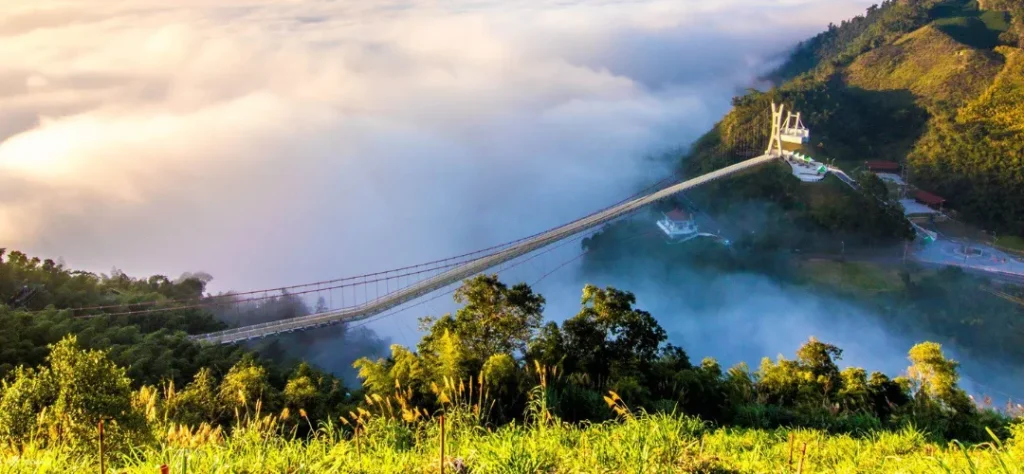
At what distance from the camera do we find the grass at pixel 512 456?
117 inches

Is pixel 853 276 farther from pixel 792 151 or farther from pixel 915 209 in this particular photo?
pixel 792 151

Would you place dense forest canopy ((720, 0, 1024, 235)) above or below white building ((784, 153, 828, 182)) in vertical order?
above

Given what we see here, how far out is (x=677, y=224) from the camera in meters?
25.5

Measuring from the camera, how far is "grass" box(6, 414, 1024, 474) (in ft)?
9.78

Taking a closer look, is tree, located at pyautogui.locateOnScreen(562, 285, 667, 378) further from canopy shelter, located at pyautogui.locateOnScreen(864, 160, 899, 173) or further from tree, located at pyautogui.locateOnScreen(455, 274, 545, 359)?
canopy shelter, located at pyautogui.locateOnScreen(864, 160, 899, 173)

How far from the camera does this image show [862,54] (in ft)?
125

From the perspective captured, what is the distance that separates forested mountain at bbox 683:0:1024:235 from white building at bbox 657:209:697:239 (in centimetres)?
190

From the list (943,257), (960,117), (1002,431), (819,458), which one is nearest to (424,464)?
(819,458)

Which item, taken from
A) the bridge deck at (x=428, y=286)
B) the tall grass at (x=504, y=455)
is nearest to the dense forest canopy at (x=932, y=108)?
the bridge deck at (x=428, y=286)

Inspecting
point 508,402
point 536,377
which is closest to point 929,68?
point 536,377

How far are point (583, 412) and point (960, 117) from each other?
29252 millimetres

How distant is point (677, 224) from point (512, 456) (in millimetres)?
23269

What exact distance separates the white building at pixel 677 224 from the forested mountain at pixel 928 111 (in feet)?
6.25

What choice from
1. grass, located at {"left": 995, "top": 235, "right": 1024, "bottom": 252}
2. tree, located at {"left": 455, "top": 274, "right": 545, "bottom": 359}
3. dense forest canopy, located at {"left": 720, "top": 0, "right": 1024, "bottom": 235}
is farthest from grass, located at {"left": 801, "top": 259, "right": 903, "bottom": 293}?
tree, located at {"left": 455, "top": 274, "right": 545, "bottom": 359}
